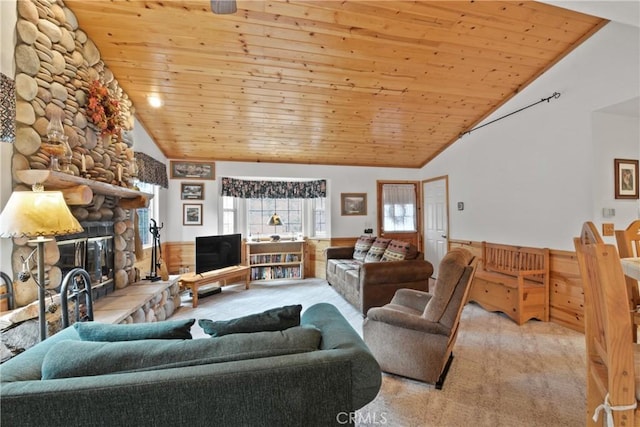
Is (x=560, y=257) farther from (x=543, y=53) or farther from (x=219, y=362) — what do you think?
(x=219, y=362)

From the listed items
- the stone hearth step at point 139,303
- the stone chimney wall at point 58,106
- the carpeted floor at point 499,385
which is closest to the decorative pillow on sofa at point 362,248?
the carpeted floor at point 499,385

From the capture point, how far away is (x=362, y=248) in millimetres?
4883

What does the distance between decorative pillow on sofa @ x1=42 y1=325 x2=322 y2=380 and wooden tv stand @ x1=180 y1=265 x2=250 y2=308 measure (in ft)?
10.3

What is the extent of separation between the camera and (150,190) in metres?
4.72

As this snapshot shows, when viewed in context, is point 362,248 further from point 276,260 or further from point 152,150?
point 152,150

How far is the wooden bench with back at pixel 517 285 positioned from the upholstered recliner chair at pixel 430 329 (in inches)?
64.4

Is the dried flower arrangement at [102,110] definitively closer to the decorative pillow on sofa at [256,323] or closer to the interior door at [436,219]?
the decorative pillow on sofa at [256,323]

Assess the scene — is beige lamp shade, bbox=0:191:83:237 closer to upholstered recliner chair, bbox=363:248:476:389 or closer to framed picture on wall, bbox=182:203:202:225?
upholstered recliner chair, bbox=363:248:476:389

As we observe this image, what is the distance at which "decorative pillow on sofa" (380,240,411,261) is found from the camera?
3.91 meters

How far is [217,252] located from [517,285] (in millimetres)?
4218

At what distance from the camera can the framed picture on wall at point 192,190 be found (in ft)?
17.2

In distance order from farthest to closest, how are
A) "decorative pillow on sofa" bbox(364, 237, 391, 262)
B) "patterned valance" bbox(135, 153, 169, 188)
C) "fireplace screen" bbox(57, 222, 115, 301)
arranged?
"decorative pillow on sofa" bbox(364, 237, 391, 262), "patterned valance" bbox(135, 153, 169, 188), "fireplace screen" bbox(57, 222, 115, 301)

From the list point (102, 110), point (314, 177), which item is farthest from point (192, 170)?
point (102, 110)

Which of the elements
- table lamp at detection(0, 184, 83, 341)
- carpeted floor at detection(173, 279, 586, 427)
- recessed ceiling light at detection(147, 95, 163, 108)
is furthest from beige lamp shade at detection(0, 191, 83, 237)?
recessed ceiling light at detection(147, 95, 163, 108)
